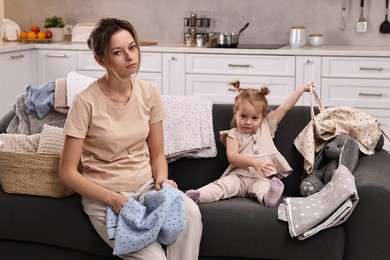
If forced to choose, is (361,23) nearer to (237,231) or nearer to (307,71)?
(307,71)

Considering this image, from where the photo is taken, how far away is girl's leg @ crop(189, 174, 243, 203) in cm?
298

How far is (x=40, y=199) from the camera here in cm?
299

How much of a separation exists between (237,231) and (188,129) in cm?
70

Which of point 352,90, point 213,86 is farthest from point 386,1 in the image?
point 213,86

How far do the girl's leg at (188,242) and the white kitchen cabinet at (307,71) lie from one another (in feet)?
8.70

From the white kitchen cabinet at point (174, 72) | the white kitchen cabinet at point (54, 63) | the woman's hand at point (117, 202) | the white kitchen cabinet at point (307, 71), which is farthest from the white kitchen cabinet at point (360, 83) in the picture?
the woman's hand at point (117, 202)

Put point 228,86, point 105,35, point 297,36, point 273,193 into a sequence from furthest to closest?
point 297,36 < point 228,86 < point 273,193 < point 105,35

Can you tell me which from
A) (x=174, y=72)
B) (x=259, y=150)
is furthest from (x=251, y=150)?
(x=174, y=72)

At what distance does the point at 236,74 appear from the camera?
5.32 metres

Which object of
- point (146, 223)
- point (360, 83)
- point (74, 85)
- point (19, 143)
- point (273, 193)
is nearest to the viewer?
point (146, 223)

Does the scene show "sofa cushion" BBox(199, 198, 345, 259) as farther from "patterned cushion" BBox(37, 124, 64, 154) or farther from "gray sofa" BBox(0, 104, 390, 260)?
"patterned cushion" BBox(37, 124, 64, 154)

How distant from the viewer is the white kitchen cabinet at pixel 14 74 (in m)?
5.29

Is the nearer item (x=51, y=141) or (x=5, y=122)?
(x=51, y=141)

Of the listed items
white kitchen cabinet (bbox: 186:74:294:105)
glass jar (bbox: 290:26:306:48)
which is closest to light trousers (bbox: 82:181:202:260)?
white kitchen cabinet (bbox: 186:74:294:105)
